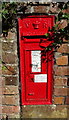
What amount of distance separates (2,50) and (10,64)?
0.22m

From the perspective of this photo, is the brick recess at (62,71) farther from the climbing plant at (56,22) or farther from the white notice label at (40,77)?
the climbing plant at (56,22)

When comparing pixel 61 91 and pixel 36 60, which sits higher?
pixel 36 60

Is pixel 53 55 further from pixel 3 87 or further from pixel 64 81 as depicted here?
pixel 3 87

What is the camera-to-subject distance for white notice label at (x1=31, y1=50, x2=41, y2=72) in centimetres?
307

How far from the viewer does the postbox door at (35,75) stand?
309 centimetres

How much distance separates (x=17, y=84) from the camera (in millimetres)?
3277

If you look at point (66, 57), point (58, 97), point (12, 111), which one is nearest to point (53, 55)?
point (66, 57)

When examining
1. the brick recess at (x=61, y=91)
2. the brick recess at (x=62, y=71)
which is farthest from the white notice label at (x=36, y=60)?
the brick recess at (x=61, y=91)

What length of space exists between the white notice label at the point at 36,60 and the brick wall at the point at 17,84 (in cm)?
22

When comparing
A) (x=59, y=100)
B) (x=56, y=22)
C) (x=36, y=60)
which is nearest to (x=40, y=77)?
(x=36, y=60)

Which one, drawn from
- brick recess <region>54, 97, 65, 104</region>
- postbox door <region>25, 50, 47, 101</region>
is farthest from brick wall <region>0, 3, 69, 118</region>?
postbox door <region>25, 50, 47, 101</region>

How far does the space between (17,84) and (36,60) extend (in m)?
0.46

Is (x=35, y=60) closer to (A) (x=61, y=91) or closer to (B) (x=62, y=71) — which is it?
(B) (x=62, y=71)

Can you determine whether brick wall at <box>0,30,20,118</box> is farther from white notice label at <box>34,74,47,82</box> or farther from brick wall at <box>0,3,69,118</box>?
white notice label at <box>34,74,47,82</box>
